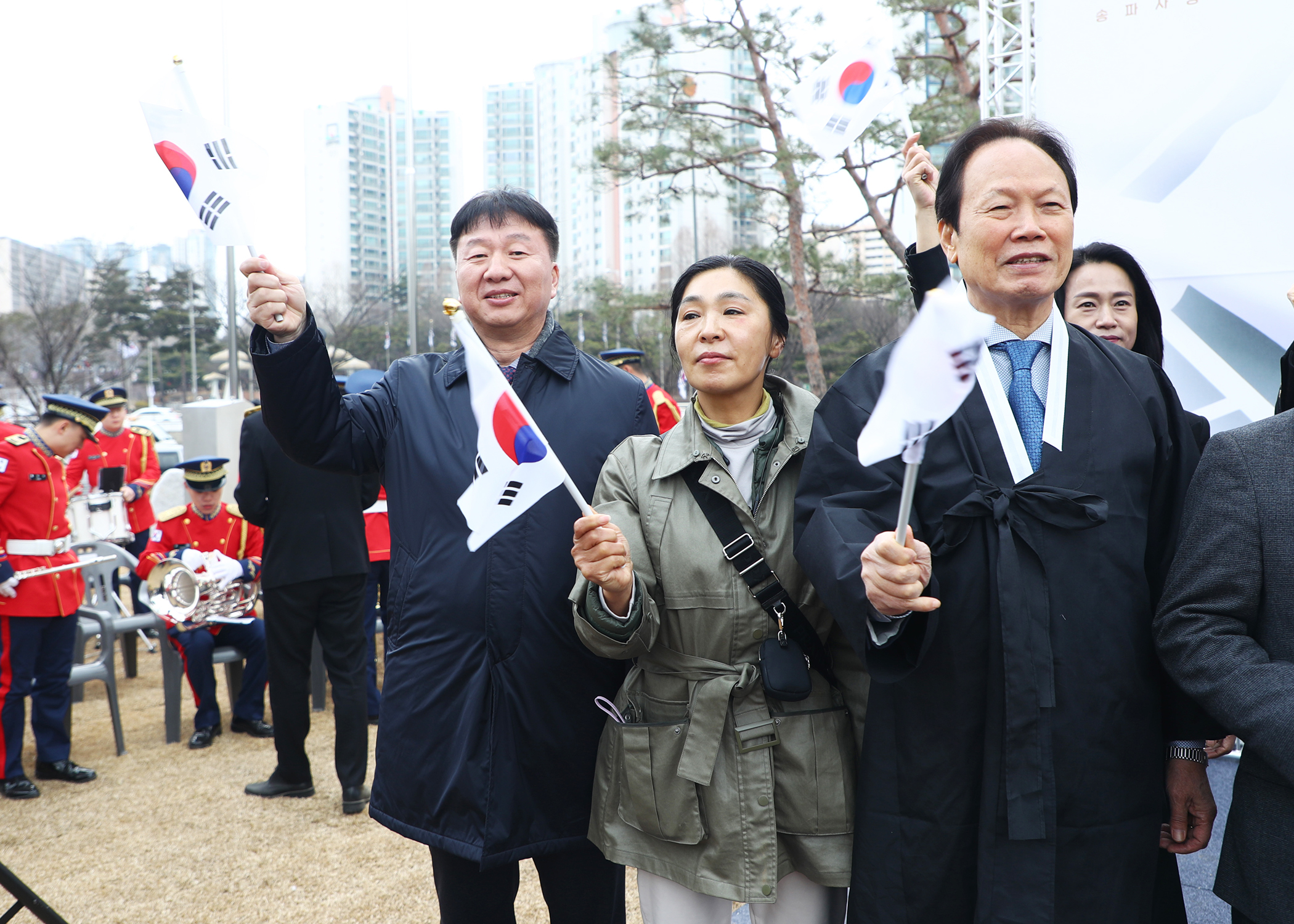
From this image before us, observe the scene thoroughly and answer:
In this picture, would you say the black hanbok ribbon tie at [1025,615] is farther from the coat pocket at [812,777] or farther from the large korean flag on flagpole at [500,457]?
the large korean flag on flagpole at [500,457]

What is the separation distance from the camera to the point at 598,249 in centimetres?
4794

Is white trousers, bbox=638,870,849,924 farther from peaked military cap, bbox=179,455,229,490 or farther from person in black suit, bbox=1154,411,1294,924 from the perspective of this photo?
peaked military cap, bbox=179,455,229,490

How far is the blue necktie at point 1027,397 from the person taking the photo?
1711mm

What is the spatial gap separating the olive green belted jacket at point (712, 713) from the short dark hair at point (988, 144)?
53 centimetres

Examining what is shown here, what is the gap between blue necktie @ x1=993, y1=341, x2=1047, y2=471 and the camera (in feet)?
5.61

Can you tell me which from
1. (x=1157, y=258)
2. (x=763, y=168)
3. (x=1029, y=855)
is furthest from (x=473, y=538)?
(x=763, y=168)

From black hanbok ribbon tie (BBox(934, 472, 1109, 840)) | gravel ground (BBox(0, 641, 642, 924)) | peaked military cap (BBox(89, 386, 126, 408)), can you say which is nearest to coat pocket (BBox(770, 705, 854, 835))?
black hanbok ribbon tie (BBox(934, 472, 1109, 840))

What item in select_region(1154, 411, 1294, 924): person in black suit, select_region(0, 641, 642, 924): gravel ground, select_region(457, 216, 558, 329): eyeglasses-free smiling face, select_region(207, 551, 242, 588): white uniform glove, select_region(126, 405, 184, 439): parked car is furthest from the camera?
select_region(126, 405, 184, 439): parked car

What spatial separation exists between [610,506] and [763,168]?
11.4 meters

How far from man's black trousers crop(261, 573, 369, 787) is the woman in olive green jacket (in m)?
2.90

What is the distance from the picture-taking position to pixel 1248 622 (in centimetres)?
159

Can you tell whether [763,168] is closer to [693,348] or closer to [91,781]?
[91,781]

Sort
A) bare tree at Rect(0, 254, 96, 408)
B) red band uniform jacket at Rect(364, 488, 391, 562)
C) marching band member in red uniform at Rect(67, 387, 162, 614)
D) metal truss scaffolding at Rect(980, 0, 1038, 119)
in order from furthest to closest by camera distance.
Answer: bare tree at Rect(0, 254, 96, 408) < marching band member in red uniform at Rect(67, 387, 162, 614) < red band uniform jacket at Rect(364, 488, 391, 562) < metal truss scaffolding at Rect(980, 0, 1038, 119)

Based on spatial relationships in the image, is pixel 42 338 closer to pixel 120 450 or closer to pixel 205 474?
pixel 120 450
